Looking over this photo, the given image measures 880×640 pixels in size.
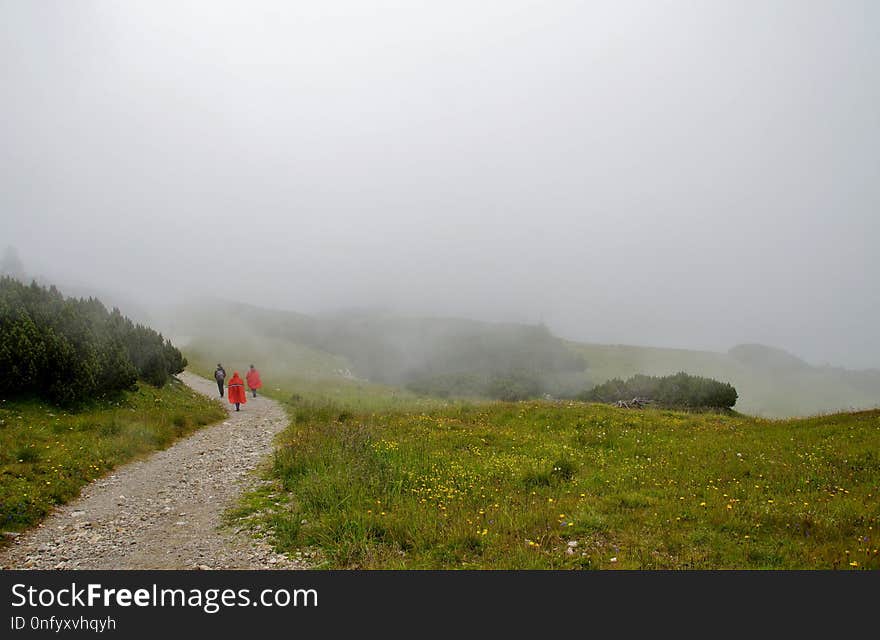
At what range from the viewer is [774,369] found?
3925 inches

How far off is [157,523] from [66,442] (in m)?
6.32

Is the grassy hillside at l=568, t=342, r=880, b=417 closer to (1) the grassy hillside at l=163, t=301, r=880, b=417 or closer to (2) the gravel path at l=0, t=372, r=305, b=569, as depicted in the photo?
(1) the grassy hillside at l=163, t=301, r=880, b=417

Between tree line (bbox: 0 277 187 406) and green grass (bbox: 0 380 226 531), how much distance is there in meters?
0.68

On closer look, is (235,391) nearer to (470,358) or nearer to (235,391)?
(235,391)

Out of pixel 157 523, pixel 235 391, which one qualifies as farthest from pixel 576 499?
pixel 235 391

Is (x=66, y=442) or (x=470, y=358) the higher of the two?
(x=66, y=442)

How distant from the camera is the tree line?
1521cm

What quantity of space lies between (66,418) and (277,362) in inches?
1941

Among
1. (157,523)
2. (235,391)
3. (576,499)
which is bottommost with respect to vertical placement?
(235,391)

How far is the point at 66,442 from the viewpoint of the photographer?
13156 millimetres
